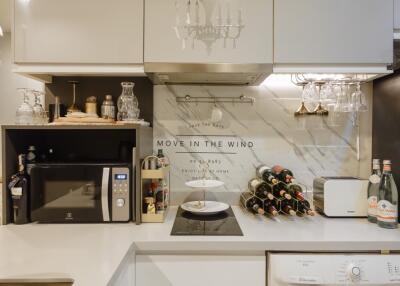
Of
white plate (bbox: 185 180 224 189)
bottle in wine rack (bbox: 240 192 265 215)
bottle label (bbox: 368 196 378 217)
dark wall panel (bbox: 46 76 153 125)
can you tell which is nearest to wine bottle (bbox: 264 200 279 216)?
bottle in wine rack (bbox: 240 192 265 215)

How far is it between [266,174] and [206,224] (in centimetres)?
43

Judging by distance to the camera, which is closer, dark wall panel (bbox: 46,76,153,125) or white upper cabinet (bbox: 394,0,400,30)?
white upper cabinet (bbox: 394,0,400,30)

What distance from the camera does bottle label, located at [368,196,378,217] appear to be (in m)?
1.35

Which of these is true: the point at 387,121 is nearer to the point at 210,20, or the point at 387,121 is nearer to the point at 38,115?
the point at 210,20

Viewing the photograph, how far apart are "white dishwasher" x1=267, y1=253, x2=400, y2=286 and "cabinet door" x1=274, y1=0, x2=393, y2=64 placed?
86 cm

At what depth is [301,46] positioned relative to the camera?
1301 mm

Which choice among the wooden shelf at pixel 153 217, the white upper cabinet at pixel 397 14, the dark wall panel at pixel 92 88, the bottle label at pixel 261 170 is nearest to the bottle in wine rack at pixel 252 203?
the bottle label at pixel 261 170


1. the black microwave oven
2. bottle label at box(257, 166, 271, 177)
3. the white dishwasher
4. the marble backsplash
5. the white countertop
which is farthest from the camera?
the marble backsplash

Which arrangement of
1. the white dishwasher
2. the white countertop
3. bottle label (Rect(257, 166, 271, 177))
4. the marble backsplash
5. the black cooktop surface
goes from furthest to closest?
the marble backsplash, bottle label (Rect(257, 166, 271, 177)), the black cooktop surface, the white dishwasher, the white countertop

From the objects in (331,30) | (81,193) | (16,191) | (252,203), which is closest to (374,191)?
(252,203)

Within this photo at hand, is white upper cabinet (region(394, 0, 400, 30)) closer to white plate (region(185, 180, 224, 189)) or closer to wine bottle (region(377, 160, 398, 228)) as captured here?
wine bottle (region(377, 160, 398, 228))

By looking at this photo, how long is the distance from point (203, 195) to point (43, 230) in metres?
0.85

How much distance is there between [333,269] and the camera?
1097mm

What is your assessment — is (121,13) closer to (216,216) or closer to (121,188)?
(121,188)
